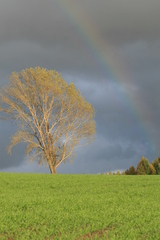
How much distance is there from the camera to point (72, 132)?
138 feet

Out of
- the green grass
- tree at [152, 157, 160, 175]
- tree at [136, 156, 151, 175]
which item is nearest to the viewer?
the green grass

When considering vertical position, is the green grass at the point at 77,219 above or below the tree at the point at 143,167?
below

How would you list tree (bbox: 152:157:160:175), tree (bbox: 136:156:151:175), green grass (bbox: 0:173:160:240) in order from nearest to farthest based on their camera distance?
green grass (bbox: 0:173:160:240)
tree (bbox: 136:156:151:175)
tree (bbox: 152:157:160:175)

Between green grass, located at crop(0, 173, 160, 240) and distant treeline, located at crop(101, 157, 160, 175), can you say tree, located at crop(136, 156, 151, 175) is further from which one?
green grass, located at crop(0, 173, 160, 240)

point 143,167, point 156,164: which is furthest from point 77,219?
point 156,164

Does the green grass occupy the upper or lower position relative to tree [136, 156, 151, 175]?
lower

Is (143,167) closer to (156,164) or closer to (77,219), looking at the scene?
(156,164)

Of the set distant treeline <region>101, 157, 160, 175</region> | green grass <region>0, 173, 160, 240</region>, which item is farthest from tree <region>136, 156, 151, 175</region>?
green grass <region>0, 173, 160, 240</region>

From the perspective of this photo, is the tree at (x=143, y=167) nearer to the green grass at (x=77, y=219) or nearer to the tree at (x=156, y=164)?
the tree at (x=156, y=164)

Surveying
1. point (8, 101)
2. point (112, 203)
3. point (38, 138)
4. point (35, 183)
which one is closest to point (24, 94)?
point (8, 101)

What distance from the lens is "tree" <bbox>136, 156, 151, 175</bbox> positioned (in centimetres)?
5509

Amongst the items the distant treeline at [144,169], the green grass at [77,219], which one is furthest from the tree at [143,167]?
the green grass at [77,219]

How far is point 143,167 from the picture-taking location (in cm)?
5534

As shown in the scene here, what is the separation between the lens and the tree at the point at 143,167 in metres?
55.1
